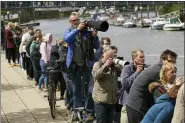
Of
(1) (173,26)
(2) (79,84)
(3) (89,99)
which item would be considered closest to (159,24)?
(1) (173,26)

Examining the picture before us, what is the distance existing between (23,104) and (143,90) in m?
4.69

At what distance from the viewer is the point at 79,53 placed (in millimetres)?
7020

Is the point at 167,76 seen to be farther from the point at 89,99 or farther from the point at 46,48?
the point at 46,48

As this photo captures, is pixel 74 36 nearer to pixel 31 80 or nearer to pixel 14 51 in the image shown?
pixel 31 80

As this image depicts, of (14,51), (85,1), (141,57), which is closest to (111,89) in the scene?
(141,57)

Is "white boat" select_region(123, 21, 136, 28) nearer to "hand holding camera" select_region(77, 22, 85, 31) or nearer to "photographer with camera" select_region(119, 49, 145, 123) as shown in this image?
"hand holding camera" select_region(77, 22, 85, 31)

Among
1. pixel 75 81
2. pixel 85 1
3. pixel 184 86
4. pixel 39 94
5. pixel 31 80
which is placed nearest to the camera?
pixel 184 86

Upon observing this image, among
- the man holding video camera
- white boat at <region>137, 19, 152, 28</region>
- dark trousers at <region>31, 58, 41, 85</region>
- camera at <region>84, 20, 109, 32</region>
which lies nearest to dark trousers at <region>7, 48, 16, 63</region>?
dark trousers at <region>31, 58, 41, 85</region>

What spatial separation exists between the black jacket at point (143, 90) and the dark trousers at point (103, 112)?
92cm

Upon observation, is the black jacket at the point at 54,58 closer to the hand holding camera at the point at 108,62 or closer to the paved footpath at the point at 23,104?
the paved footpath at the point at 23,104

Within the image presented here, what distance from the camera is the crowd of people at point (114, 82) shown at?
4359mm

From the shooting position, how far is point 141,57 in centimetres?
552

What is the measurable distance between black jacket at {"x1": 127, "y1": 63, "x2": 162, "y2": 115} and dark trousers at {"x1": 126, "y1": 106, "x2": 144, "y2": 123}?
37 millimetres

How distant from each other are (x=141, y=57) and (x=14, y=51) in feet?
34.1
